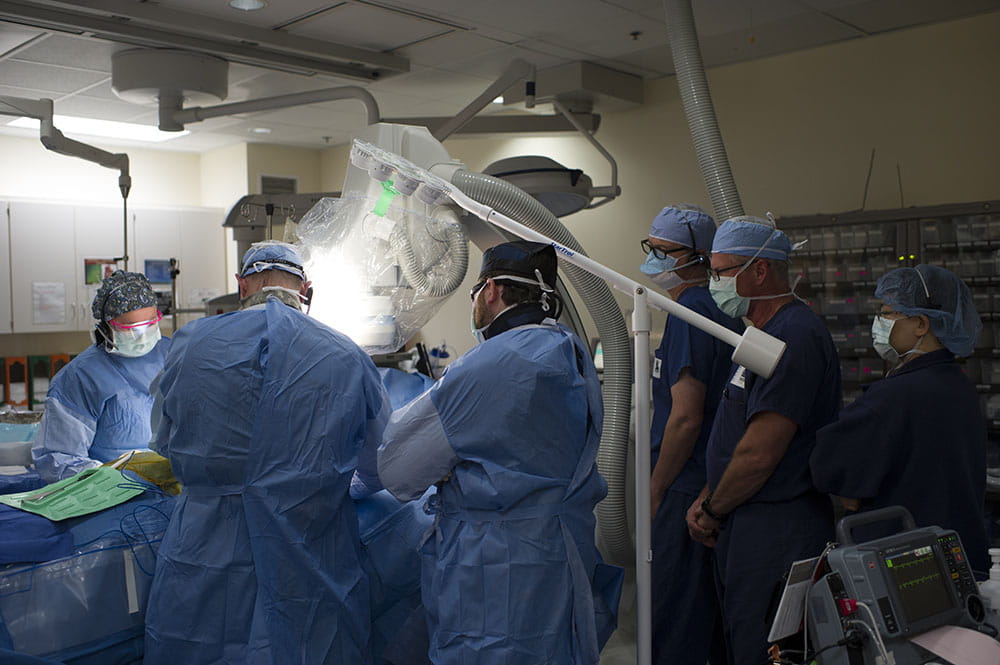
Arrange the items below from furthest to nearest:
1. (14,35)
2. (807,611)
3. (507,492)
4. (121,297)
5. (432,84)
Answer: (432,84)
(14,35)
(121,297)
(507,492)
(807,611)

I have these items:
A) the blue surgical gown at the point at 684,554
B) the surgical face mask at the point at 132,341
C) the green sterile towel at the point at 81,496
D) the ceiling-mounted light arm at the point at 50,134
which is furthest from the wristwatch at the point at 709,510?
the ceiling-mounted light arm at the point at 50,134

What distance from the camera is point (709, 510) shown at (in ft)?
7.31

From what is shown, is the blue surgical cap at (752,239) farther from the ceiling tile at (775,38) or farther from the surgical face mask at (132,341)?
the ceiling tile at (775,38)

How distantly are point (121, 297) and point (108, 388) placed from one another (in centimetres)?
31

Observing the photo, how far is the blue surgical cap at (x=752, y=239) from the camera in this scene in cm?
222

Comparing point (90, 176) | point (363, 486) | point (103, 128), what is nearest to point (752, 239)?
point (363, 486)

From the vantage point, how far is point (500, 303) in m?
2.07

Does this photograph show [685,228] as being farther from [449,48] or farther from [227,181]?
[227,181]

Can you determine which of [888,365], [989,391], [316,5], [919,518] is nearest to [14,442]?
[316,5]

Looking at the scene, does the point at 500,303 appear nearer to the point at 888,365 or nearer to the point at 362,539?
the point at 362,539

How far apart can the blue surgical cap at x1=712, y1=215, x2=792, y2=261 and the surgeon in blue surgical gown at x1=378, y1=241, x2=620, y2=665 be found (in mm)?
521

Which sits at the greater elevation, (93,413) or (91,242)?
(91,242)

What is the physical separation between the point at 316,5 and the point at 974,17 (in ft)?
9.64

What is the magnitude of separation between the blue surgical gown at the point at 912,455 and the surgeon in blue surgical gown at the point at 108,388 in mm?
2245
